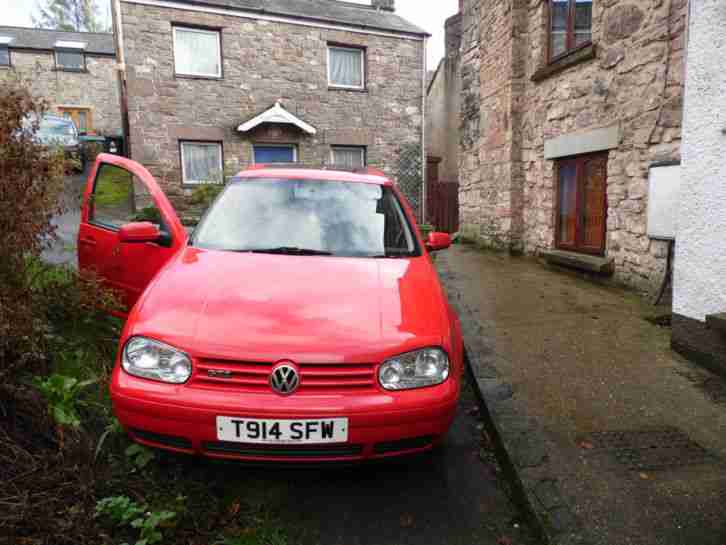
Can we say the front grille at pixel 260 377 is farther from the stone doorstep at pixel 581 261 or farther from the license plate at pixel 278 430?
the stone doorstep at pixel 581 261

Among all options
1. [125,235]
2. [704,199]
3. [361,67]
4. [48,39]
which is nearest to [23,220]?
[125,235]

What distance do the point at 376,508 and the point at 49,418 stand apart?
177 centimetres

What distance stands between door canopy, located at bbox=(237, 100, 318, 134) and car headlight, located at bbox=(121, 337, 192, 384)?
1437 cm

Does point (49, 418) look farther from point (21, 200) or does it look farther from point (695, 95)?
point (695, 95)

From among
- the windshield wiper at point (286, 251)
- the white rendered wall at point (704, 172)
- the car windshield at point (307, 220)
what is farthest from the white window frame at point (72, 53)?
the white rendered wall at point (704, 172)

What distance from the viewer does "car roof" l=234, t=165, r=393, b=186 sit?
3.91 m

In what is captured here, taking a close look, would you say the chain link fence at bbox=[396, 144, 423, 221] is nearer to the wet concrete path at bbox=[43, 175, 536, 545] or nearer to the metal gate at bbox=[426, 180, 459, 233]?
the metal gate at bbox=[426, 180, 459, 233]

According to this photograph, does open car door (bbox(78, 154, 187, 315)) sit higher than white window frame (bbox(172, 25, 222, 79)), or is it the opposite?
white window frame (bbox(172, 25, 222, 79))

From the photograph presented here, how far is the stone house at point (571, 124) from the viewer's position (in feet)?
20.0

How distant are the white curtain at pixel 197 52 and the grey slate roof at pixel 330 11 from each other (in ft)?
2.73

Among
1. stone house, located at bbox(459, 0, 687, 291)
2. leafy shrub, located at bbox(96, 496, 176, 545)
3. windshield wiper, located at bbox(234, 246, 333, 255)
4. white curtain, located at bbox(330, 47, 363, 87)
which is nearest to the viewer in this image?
leafy shrub, located at bbox(96, 496, 176, 545)

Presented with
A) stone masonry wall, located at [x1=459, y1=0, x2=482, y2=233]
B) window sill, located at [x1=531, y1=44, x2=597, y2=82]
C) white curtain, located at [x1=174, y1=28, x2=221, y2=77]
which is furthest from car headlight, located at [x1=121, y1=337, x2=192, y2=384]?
white curtain, located at [x1=174, y1=28, x2=221, y2=77]

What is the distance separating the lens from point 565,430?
3.01 metres

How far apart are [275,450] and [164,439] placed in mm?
516
